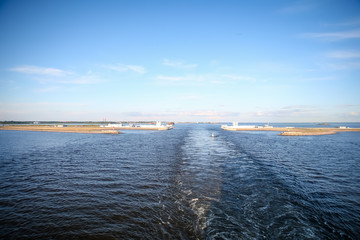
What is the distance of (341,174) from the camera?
1855 cm

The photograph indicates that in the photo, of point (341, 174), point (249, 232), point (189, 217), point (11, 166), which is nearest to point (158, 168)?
point (189, 217)

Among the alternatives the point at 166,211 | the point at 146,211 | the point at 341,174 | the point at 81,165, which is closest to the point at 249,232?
the point at 166,211

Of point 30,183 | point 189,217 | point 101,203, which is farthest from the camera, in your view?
point 30,183

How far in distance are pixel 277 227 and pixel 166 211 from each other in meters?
6.13

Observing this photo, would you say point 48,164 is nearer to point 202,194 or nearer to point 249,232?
point 202,194

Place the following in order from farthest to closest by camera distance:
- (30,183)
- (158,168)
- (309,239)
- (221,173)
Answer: (158,168)
(221,173)
(30,183)
(309,239)

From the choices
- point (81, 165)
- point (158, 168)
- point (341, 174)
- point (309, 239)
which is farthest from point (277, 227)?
point (81, 165)

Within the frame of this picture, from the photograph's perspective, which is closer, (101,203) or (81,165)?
(101,203)

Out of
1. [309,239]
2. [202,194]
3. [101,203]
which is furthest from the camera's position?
[202,194]

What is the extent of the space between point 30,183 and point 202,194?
48.4 feet

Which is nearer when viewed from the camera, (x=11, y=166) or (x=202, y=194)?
(x=202, y=194)

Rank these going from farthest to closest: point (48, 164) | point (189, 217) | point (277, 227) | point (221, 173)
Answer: point (48, 164) < point (221, 173) < point (189, 217) < point (277, 227)

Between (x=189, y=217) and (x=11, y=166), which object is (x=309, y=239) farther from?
(x=11, y=166)

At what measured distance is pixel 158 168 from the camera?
19.9 m
